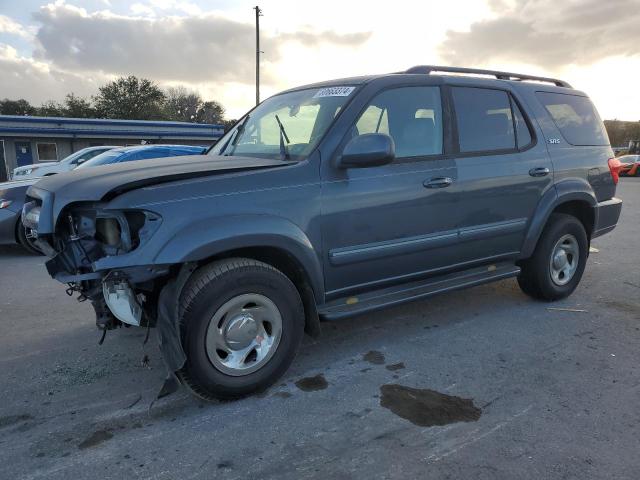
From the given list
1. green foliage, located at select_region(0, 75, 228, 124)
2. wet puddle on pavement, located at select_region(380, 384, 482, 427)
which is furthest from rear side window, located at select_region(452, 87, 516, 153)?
green foliage, located at select_region(0, 75, 228, 124)

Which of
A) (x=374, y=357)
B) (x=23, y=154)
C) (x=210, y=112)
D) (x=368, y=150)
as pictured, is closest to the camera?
(x=368, y=150)

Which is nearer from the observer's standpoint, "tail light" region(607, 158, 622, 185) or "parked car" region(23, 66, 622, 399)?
"parked car" region(23, 66, 622, 399)

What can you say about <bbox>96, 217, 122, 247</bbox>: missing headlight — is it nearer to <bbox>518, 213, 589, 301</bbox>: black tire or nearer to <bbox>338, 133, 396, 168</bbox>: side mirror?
<bbox>338, 133, 396, 168</bbox>: side mirror

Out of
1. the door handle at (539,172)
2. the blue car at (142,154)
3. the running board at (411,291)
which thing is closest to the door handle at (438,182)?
the running board at (411,291)

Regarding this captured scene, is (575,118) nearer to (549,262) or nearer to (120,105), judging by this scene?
(549,262)

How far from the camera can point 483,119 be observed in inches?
162

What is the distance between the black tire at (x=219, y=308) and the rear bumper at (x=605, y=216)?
3433mm

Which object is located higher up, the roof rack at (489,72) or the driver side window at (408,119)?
the roof rack at (489,72)

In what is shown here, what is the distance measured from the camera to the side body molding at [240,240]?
2.68 m

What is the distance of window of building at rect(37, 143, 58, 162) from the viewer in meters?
27.2

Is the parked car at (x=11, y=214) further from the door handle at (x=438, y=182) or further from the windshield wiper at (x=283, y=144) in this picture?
the door handle at (x=438, y=182)

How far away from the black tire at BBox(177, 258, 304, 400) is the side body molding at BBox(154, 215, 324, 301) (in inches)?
5.7

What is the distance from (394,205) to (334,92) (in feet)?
3.11

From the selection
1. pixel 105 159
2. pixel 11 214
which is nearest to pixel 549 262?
pixel 11 214
